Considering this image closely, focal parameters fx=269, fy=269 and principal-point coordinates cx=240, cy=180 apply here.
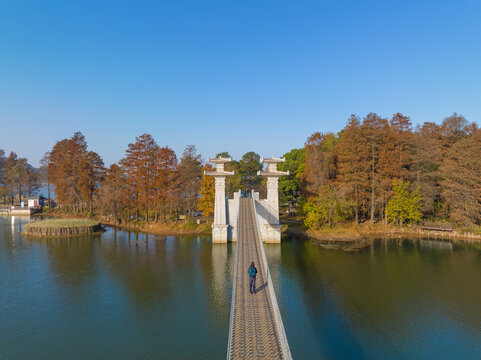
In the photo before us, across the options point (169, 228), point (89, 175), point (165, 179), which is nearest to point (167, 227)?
point (169, 228)

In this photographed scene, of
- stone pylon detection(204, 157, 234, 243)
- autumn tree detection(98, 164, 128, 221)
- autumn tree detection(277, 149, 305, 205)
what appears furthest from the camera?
autumn tree detection(277, 149, 305, 205)

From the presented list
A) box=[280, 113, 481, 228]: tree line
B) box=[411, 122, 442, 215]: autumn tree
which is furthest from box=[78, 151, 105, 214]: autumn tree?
box=[411, 122, 442, 215]: autumn tree

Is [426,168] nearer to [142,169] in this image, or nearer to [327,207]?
[327,207]

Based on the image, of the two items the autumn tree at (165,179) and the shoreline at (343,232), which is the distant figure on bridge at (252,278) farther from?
the autumn tree at (165,179)

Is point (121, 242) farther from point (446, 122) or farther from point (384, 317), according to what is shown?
point (446, 122)

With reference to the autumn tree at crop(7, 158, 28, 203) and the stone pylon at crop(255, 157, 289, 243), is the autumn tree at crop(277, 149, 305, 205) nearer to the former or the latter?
the stone pylon at crop(255, 157, 289, 243)

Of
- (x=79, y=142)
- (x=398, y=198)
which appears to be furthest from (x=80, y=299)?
(x=79, y=142)
